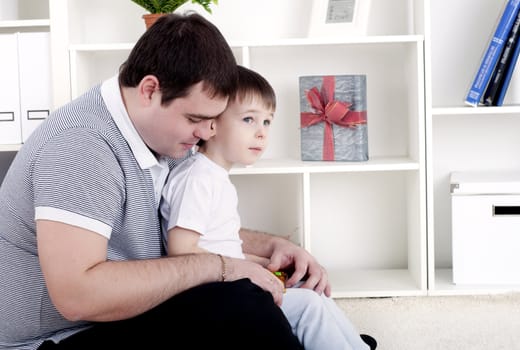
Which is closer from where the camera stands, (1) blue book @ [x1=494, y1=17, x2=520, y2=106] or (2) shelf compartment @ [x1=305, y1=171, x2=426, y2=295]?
(1) blue book @ [x1=494, y1=17, x2=520, y2=106]

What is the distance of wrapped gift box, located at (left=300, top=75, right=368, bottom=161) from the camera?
7.85 feet

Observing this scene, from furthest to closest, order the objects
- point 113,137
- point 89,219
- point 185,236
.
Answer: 1. point 185,236
2. point 113,137
3. point 89,219

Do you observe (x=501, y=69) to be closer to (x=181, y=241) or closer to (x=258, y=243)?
(x=258, y=243)

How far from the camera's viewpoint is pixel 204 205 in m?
1.75

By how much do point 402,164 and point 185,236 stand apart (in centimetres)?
88

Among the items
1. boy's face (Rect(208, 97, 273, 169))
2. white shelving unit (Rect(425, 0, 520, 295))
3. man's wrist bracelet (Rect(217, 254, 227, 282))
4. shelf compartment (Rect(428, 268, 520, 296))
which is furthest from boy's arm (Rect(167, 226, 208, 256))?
white shelving unit (Rect(425, 0, 520, 295))

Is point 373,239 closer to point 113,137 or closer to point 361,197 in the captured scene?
point 361,197

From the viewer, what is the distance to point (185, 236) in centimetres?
169

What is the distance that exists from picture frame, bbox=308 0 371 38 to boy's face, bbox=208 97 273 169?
0.59 metres

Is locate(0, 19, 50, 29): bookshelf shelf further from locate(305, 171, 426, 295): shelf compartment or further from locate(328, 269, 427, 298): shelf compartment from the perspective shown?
locate(328, 269, 427, 298): shelf compartment

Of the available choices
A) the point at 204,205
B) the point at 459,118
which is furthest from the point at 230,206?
the point at 459,118

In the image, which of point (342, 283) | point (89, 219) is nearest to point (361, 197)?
point (342, 283)

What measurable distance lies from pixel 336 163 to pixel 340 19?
0.43 meters

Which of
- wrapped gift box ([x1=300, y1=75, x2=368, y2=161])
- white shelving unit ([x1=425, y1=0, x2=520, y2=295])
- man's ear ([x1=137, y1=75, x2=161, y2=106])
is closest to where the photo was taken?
man's ear ([x1=137, y1=75, x2=161, y2=106])
